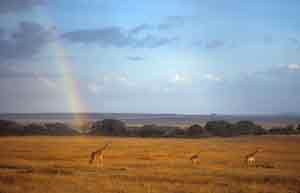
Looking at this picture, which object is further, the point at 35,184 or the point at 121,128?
the point at 121,128

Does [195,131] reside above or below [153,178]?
above

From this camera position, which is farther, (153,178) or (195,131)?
(195,131)

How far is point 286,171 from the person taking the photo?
98.0 feet

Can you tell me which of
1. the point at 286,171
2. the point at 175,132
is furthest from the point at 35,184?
the point at 175,132

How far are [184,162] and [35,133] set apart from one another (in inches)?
2227

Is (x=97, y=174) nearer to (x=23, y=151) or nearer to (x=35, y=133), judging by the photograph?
(x=23, y=151)

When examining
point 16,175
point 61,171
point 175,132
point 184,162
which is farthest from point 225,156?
point 175,132

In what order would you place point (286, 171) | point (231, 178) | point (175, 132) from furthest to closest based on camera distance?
1. point (175, 132)
2. point (286, 171)
3. point (231, 178)

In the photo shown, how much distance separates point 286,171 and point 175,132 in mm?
58117

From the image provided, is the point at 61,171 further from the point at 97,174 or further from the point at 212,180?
the point at 212,180

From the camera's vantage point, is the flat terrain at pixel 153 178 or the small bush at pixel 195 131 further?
the small bush at pixel 195 131

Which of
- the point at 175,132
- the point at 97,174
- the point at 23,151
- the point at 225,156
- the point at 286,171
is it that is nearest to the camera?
the point at 97,174

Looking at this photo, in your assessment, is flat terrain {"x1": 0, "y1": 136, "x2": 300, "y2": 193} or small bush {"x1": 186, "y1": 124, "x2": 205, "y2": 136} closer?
flat terrain {"x1": 0, "y1": 136, "x2": 300, "y2": 193}

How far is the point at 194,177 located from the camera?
85.3 feet
